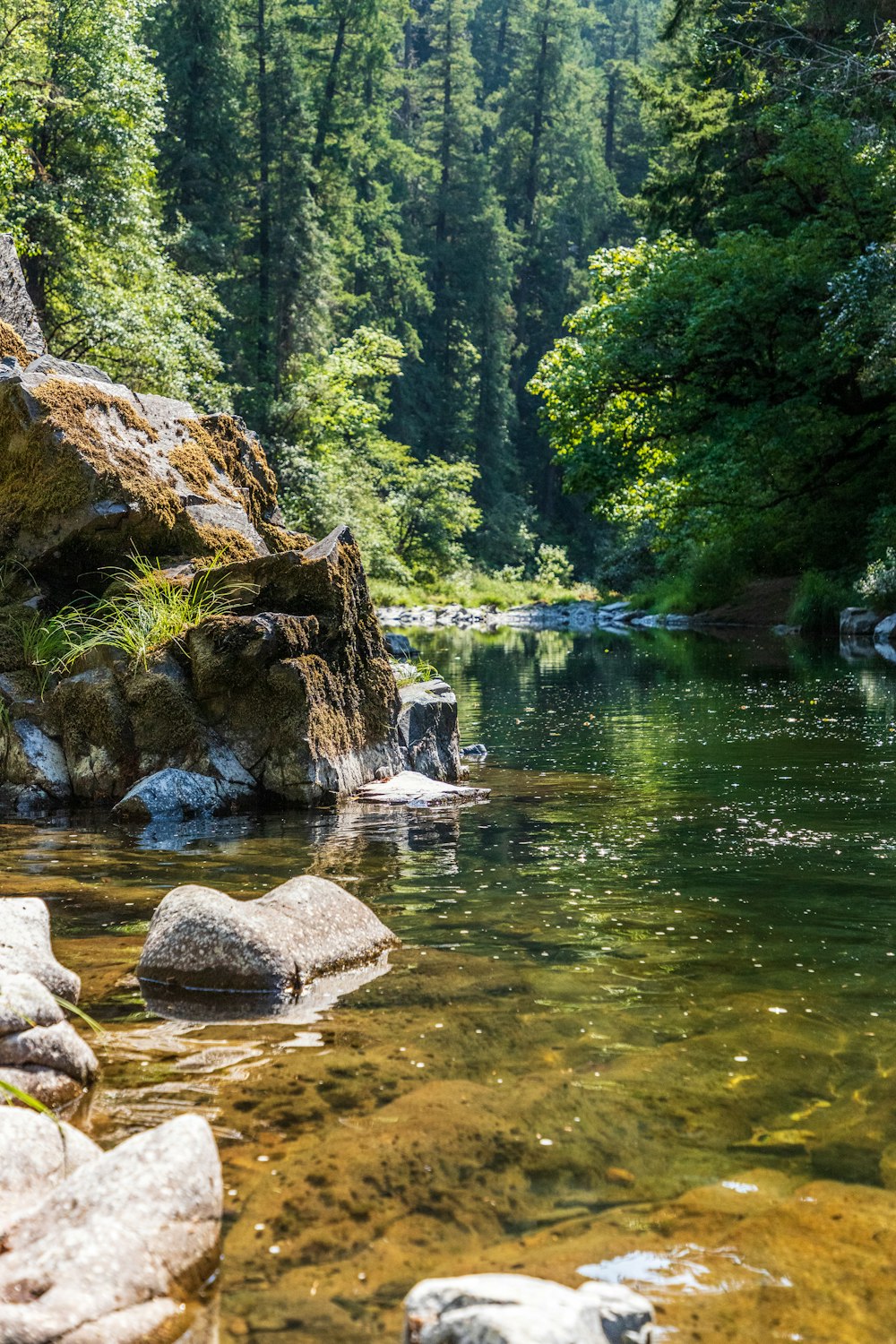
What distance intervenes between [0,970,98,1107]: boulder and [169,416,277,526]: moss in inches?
308

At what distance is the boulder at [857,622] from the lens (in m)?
24.4

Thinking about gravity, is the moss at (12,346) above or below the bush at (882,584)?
above

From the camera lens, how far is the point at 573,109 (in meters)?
75.1

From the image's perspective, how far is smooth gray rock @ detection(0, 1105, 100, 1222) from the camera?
305 cm

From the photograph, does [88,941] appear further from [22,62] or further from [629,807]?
[22,62]

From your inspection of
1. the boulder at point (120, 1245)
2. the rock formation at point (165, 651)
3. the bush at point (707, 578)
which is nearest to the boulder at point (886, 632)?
the bush at point (707, 578)

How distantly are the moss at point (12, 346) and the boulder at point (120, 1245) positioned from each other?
30.6 feet

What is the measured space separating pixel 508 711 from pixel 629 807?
20.6 ft

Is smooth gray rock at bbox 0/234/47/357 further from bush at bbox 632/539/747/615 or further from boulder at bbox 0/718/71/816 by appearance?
bush at bbox 632/539/747/615

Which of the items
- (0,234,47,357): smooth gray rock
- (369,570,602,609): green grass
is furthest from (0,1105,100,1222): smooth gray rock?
(369,570,602,609): green grass

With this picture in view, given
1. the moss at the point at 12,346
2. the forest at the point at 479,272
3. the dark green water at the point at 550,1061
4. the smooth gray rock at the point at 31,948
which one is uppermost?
the forest at the point at 479,272

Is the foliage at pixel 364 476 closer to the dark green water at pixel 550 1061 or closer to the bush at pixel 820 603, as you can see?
the bush at pixel 820 603

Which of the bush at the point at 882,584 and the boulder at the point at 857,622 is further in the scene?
the boulder at the point at 857,622

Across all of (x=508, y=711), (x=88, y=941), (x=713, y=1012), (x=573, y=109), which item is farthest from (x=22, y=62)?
(x=573, y=109)
